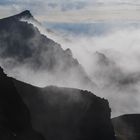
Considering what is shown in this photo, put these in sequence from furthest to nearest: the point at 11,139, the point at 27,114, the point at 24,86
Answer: the point at 24,86, the point at 27,114, the point at 11,139

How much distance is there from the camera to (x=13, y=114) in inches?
5384

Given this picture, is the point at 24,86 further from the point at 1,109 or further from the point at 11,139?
the point at 11,139

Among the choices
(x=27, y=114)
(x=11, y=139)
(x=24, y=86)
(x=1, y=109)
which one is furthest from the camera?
(x=24, y=86)

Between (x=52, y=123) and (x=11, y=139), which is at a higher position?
(x=52, y=123)

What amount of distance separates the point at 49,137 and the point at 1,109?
6208 cm

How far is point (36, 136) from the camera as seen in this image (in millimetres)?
139000

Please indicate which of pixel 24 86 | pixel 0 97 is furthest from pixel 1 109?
pixel 24 86

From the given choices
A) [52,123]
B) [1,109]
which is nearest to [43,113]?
[52,123]

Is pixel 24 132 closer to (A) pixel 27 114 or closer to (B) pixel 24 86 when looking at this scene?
(A) pixel 27 114

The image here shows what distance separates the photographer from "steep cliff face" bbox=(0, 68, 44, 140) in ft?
430

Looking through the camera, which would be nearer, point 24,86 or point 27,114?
point 27,114

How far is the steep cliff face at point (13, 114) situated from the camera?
430 ft

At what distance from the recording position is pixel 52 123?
19638cm

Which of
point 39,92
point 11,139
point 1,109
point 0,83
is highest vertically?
point 39,92
